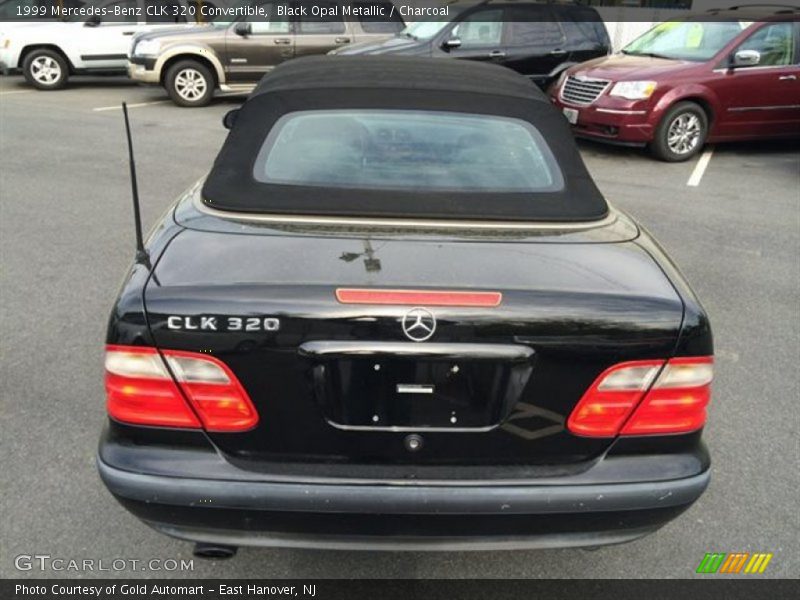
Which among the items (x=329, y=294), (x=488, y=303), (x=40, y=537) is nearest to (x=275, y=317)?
(x=329, y=294)

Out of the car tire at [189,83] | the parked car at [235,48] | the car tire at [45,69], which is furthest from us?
the car tire at [45,69]

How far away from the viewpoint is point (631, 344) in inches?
72.5

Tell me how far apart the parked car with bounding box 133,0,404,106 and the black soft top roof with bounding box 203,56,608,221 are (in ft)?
28.6

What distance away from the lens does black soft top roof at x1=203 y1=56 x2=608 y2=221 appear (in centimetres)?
229

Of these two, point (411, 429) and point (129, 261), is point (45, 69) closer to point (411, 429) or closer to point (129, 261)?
point (129, 261)

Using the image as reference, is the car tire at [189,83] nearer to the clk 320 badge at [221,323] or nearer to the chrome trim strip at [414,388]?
the clk 320 badge at [221,323]

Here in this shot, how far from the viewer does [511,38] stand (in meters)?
10.5

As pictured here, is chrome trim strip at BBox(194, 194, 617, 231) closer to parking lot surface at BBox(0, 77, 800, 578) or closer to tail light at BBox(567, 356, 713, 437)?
tail light at BBox(567, 356, 713, 437)

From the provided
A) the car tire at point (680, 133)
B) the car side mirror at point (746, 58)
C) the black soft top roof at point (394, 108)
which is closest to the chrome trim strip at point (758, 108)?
the car tire at point (680, 133)

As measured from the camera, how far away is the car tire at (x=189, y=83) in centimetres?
1132

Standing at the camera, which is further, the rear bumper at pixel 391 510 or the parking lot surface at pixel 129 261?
the parking lot surface at pixel 129 261

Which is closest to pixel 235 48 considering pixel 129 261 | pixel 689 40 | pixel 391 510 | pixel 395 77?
pixel 689 40

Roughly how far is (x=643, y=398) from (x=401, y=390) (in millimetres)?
688

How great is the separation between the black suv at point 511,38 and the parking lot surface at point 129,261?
2345mm
